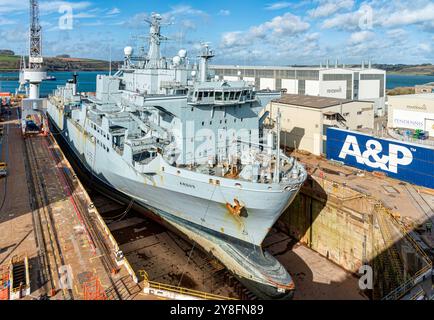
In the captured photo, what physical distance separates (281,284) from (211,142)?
328 inches

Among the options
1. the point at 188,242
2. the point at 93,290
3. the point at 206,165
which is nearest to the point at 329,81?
the point at 206,165

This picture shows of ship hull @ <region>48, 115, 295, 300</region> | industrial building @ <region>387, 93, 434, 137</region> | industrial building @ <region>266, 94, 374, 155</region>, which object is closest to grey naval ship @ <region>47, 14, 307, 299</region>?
ship hull @ <region>48, 115, 295, 300</region>

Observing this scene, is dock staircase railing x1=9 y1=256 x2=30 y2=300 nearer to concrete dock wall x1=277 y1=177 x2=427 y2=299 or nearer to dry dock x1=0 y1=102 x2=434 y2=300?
dry dock x1=0 y1=102 x2=434 y2=300

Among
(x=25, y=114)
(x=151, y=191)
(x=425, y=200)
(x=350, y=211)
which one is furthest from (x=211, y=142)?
(x=25, y=114)

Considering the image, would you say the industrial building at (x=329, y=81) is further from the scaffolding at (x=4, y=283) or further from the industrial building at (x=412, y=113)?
the scaffolding at (x=4, y=283)

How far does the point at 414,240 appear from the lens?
15.8m

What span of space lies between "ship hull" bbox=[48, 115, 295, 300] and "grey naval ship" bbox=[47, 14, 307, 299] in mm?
50

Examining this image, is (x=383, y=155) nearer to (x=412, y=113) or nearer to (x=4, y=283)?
(x=412, y=113)

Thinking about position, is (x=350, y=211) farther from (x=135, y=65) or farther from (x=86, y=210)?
(x=135, y=65)

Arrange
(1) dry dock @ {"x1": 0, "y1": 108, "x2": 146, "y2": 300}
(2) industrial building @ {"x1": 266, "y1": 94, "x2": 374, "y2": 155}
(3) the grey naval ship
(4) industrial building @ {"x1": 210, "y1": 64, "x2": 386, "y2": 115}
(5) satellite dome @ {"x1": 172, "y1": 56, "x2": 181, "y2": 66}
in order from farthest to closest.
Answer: (4) industrial building @ {"x1": 210, "y1": 64, "x2": 386, "y2": 115}
(2) industrial building @ {"x1": 266, "y1": 94, "x2": 374, "y2": 155}
(5) satellite dome @ {"x1": 172, "y1": 56, "x2": 181, "y2": 66}
(3) the grey naval ship
(1) dry dock @ {"x1": 0, "y1": 108, "x2": 146, "y2": 300}

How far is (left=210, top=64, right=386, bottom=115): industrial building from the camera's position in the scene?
42938 mm

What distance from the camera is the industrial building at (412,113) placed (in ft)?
102

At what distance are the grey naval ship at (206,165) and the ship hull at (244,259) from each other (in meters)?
0.05

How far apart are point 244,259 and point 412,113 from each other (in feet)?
86.0
